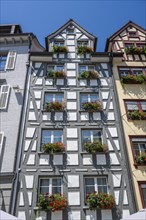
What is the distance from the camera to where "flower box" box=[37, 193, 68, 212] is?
10367mm

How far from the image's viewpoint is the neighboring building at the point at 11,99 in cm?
1147

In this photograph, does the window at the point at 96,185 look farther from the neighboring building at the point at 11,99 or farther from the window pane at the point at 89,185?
the neighboring building at the point at 11,99

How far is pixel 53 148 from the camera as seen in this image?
40.2ft

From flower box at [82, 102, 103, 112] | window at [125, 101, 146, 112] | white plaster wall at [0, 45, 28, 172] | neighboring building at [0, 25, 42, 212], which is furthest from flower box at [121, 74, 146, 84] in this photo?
white plaster wall at [0, 45, 28, 172]

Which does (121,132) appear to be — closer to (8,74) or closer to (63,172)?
(63,172)

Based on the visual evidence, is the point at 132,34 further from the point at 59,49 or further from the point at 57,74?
the point at 57,74

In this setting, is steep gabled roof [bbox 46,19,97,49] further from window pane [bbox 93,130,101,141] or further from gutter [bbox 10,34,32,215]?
window pane [bbox 93,130,101,141]

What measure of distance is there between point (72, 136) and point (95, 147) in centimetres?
157

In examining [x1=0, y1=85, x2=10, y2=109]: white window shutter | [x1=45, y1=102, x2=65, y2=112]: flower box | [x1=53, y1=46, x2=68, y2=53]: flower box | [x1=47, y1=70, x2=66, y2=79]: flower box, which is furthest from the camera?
[x1=53, y1=46, x2=68, y2=53]: flower box

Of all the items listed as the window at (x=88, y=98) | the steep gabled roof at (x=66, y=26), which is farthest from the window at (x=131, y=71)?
the steep gabled roof at (x=66, y=26)

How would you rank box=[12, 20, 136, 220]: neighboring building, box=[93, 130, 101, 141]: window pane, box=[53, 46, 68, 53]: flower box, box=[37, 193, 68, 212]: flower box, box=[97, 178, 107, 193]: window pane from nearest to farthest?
box=[37, 193, 68, 212]: flower box → box=[12, 20, 136, 220]: neighboring building → box=[97, 178, 107, 193]: window pane → box=[93, 130, 101, 141]: window pane → box=[53, 46, 68, 53]: flower box

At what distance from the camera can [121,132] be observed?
43.6 feet

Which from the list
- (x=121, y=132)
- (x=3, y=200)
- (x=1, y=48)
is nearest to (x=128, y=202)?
(x=121, y=132)

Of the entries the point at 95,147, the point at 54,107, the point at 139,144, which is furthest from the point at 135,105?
the point at 54,107
